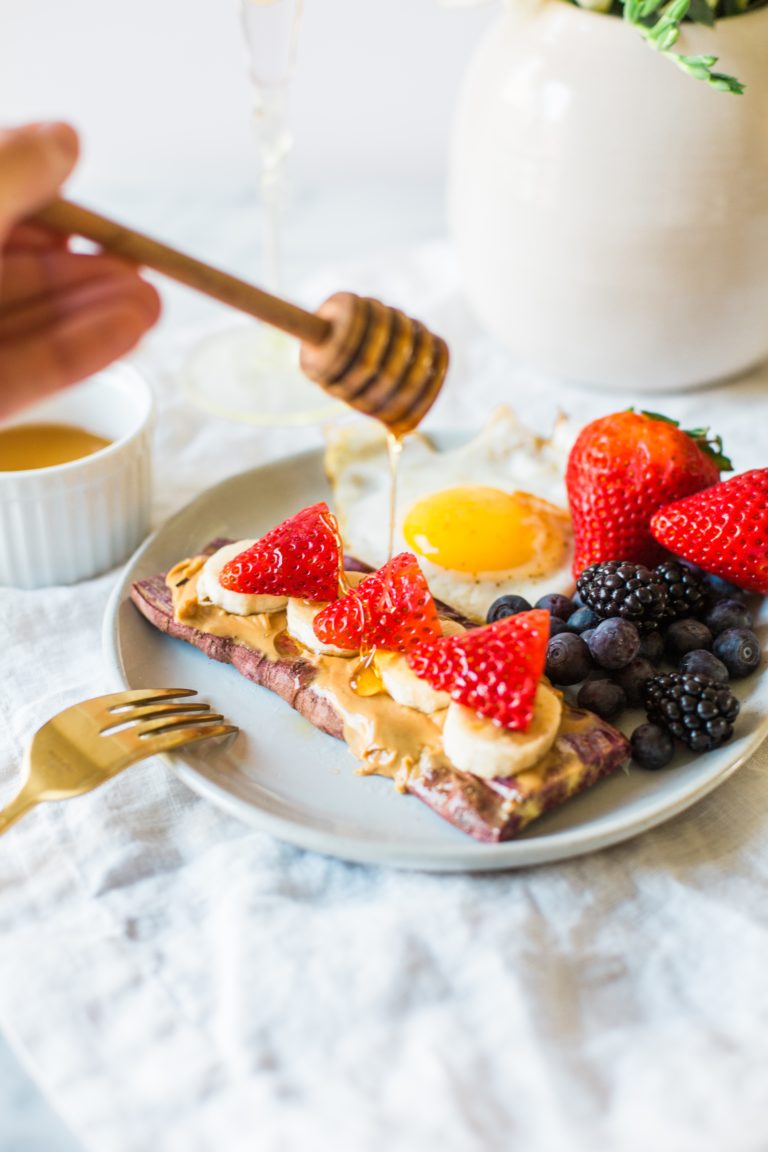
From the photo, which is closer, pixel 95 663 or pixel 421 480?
pixel 95 663

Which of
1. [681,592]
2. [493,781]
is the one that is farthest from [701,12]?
[493,781]

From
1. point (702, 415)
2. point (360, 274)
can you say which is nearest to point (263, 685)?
point (702, 415)

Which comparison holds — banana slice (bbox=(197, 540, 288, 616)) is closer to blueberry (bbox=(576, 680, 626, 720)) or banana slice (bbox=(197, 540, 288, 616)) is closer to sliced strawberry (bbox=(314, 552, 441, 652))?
sliced strawberry (bbox=(314, 552, 441, 652))

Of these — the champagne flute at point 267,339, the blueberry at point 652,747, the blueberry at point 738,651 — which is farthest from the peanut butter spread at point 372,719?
the champagne flute at point 267,339

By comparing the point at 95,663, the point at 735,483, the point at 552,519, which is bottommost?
the point at 95,663

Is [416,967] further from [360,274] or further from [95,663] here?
[360,274]

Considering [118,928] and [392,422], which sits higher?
[392,422]

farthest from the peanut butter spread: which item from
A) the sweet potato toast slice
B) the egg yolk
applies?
the egg yolk
